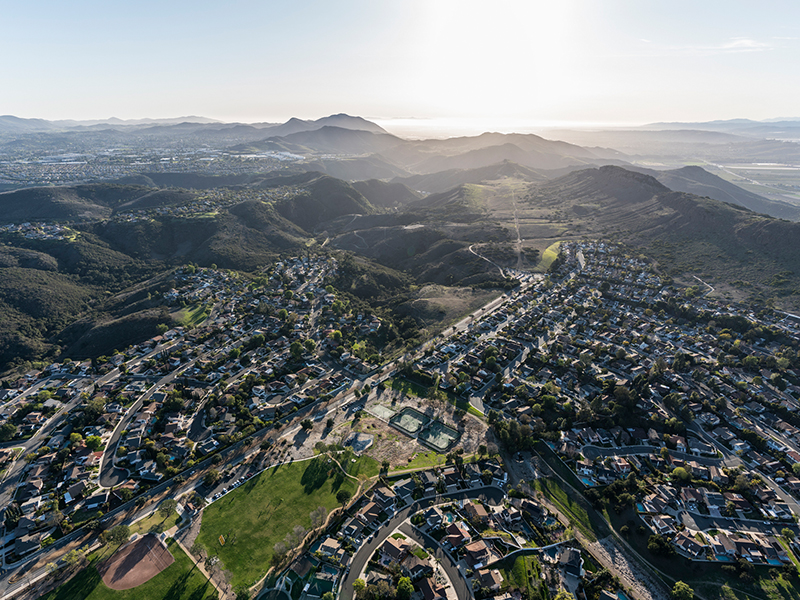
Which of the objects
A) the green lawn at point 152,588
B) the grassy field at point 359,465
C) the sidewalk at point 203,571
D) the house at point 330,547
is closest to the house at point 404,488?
the grassy field at point 359,465

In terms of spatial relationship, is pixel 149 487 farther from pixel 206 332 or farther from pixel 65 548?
pixel 206 332

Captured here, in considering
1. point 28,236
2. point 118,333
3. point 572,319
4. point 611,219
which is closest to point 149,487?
point 118,333

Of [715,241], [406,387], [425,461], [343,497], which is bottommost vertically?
[406,387]

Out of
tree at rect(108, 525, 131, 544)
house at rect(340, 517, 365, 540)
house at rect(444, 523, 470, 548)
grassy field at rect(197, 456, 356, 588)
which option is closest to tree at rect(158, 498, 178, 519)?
tree at rect(108, 525, 131, 544)

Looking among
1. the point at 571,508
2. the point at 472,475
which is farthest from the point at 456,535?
the point at 571,508

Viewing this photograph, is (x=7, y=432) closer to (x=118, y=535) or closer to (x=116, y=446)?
(x=116, y=446)

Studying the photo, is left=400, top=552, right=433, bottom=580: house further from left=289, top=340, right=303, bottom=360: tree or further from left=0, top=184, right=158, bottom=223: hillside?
left=0, top=184, right=158, bottom=223: hillside
